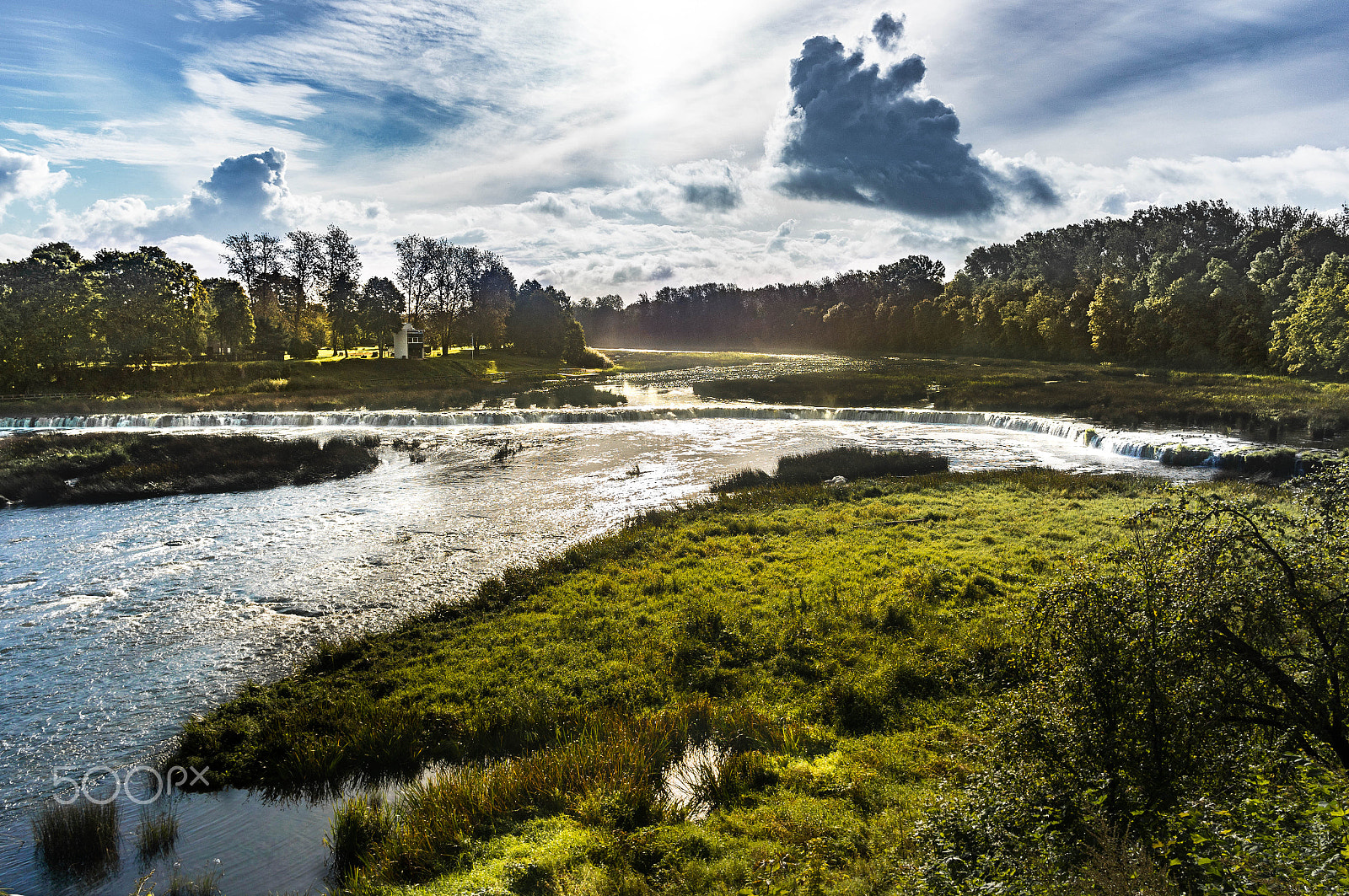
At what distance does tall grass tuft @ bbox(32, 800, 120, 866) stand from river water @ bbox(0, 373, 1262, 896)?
0.18m

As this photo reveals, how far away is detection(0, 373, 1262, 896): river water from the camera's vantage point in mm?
8156

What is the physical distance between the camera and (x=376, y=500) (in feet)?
81.1

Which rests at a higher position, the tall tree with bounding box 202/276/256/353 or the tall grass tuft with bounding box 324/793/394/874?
the tall tree with bounding box 202/276/256/353

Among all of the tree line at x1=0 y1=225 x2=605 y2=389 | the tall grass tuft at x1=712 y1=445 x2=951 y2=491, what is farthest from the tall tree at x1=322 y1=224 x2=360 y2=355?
the tall grass tuft at x1=712 y1=445 x2=951 y2=491

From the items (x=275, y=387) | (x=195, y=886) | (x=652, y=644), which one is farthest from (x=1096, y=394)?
(x=275, y=387)

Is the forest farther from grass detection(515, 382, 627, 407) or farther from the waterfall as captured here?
grass detection(515, 382, 627, 407)

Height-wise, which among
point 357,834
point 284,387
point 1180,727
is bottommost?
point 357,834

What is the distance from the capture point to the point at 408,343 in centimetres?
8550

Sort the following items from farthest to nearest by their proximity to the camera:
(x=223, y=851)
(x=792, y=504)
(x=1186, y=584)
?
(x=792, y=504) → (x=223, y=851) → (x=1186, y=584)

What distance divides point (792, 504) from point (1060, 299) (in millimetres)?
100848

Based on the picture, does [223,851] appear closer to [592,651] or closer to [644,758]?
[644,758]

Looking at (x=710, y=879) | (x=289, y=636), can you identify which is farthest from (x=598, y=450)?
(x=710, y=879)

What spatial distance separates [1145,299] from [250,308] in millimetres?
116127

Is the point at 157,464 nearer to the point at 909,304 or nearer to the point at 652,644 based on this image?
the point at 652,644
